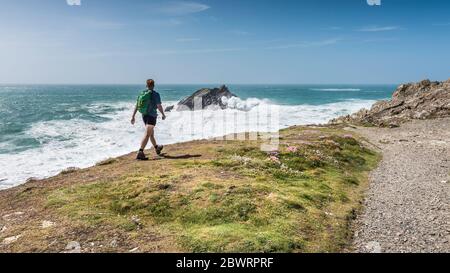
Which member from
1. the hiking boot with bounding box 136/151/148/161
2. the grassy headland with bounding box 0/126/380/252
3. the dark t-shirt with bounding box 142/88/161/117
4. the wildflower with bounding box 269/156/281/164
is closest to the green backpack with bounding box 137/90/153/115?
the dark t-shirt with bounding box 142/88/161/117

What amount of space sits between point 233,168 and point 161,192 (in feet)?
15.3

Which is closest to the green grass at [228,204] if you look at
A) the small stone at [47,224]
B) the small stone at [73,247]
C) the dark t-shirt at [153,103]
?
the small stone at [47,224]

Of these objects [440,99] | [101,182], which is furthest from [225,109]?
[101,182]

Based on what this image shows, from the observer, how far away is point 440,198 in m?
14.4

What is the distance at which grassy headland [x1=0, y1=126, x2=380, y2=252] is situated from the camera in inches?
369

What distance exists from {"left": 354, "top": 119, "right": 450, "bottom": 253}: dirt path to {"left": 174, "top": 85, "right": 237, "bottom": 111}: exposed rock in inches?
2558

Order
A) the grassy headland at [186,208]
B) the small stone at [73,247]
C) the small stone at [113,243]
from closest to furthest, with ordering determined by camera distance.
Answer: the small stone at [73,247], the small stone at [113,243], the grassy headland at [186,208]

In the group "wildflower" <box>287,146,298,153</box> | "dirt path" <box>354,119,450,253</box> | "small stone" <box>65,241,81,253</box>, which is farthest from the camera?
"wildflower" <box>287,146,298,153</box>

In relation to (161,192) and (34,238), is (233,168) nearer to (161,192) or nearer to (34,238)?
(161,192)

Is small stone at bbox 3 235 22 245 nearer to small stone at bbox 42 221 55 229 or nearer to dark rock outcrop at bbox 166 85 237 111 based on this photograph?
small stone at bbox 42 221 55 229

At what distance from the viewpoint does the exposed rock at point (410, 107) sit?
48312mm

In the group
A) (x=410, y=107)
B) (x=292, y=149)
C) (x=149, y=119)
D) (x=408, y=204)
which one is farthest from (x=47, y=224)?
(x=410, y=107)

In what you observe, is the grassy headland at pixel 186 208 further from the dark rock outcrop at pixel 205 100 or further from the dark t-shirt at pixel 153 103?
the dark rock outcrop at pixel 205 100

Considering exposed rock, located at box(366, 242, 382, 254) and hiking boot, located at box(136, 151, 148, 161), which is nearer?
exposed rock, located at box(366, 242, 382, 254)
